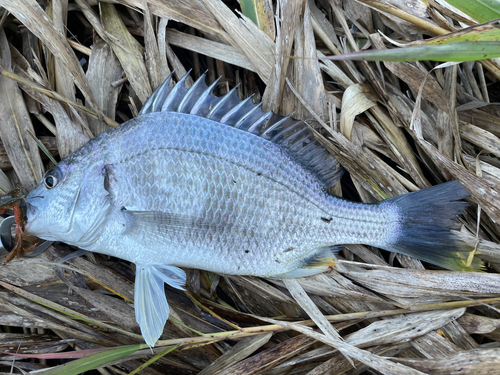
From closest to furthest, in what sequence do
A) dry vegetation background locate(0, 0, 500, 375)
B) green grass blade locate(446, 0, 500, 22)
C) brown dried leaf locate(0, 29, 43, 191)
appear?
green grass blade locate(446, 0, 500, 22) → dry vegetation background locate(0, 0, 500, 375) → brown dried leaf locate(0, 29, 43, 191)

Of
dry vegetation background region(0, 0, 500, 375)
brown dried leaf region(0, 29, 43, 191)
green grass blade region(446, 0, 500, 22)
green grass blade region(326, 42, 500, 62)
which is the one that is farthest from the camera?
brown dried leaf region(0, 29, 43, 191)

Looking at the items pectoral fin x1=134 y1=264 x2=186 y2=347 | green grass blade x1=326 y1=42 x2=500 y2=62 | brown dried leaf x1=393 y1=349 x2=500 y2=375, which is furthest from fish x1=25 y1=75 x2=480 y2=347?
green grass blade x1=326 y1=42 x2=500 y2=62

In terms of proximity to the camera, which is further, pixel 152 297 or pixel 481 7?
pixel 152 297

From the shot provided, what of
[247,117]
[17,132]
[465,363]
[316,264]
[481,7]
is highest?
[481,7]

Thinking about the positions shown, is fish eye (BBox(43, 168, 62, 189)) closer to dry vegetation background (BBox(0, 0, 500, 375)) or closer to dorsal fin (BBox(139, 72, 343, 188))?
dry vegetation background (BBox(0, 0, 500, 375))

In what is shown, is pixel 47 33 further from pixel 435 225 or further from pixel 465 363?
pixel 465 363

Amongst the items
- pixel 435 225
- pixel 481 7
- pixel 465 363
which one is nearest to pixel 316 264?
pixel 435 225

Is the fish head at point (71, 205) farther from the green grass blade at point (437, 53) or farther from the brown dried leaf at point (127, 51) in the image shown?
the green grass blade at point (437, 53)

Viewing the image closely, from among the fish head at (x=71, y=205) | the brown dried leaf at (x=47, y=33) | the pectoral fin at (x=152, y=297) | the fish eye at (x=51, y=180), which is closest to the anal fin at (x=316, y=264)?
the pectoral fin at (x=152, y=297)
